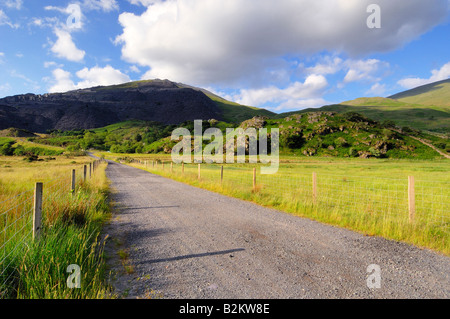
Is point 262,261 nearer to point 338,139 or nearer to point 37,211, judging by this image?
point 37,211

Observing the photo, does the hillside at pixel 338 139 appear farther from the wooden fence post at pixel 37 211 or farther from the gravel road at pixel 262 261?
the wooden fence post at pixel 37 211

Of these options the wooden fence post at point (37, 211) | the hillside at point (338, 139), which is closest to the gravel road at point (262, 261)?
the wooden fence post at point (37, 211)

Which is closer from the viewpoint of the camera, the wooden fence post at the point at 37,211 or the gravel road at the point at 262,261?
the gravel road at the point at 262,261

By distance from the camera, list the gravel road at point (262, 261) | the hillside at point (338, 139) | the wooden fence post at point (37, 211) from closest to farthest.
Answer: the gravel road at point (262, 261)
the wooden fence post at point (37, 211)
the hillside at point (338, 139)

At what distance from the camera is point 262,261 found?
4.47 metres

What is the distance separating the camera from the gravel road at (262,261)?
3.43 m

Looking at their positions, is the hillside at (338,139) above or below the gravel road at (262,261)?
above

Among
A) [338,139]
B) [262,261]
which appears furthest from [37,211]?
[338,139]

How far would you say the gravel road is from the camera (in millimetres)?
3432

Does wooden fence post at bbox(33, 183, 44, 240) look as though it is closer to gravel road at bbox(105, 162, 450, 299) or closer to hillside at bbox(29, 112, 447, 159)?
gravel road at bbox(105, 162, 450, 299)

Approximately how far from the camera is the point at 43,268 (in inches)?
133

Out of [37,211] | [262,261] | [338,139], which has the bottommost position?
[262,261]
